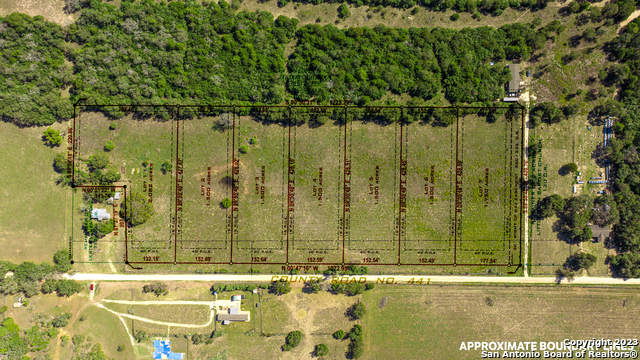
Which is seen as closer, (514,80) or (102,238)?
(514,80)

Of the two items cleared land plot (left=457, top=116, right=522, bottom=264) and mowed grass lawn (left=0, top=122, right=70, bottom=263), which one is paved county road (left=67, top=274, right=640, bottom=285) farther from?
mowed grass lawn (left=0, top=122, right=70, bottom=263)

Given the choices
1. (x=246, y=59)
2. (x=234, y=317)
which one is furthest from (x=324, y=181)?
(x=234, y=317)

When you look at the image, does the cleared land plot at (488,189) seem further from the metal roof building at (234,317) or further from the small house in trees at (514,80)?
the metal roof building at (234,317)

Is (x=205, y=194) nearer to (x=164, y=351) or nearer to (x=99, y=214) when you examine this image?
(x=99, y=214)

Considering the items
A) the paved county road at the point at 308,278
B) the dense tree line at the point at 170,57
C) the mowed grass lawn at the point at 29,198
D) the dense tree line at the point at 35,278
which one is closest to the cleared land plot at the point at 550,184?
the paved county road at the point at 308,278

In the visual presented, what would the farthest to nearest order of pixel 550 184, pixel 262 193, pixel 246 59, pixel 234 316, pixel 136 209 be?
1. pixel 550 184
2. pixel 262 193
3. pixel 234 316
4. pixel 246 59
5. pixel 136 209

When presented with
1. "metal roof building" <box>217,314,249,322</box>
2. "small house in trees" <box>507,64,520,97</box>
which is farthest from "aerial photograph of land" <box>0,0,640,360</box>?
"metal roof building" <box>217,314,249,322</box>

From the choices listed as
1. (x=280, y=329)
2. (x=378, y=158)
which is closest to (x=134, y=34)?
(x=378, y=158)
